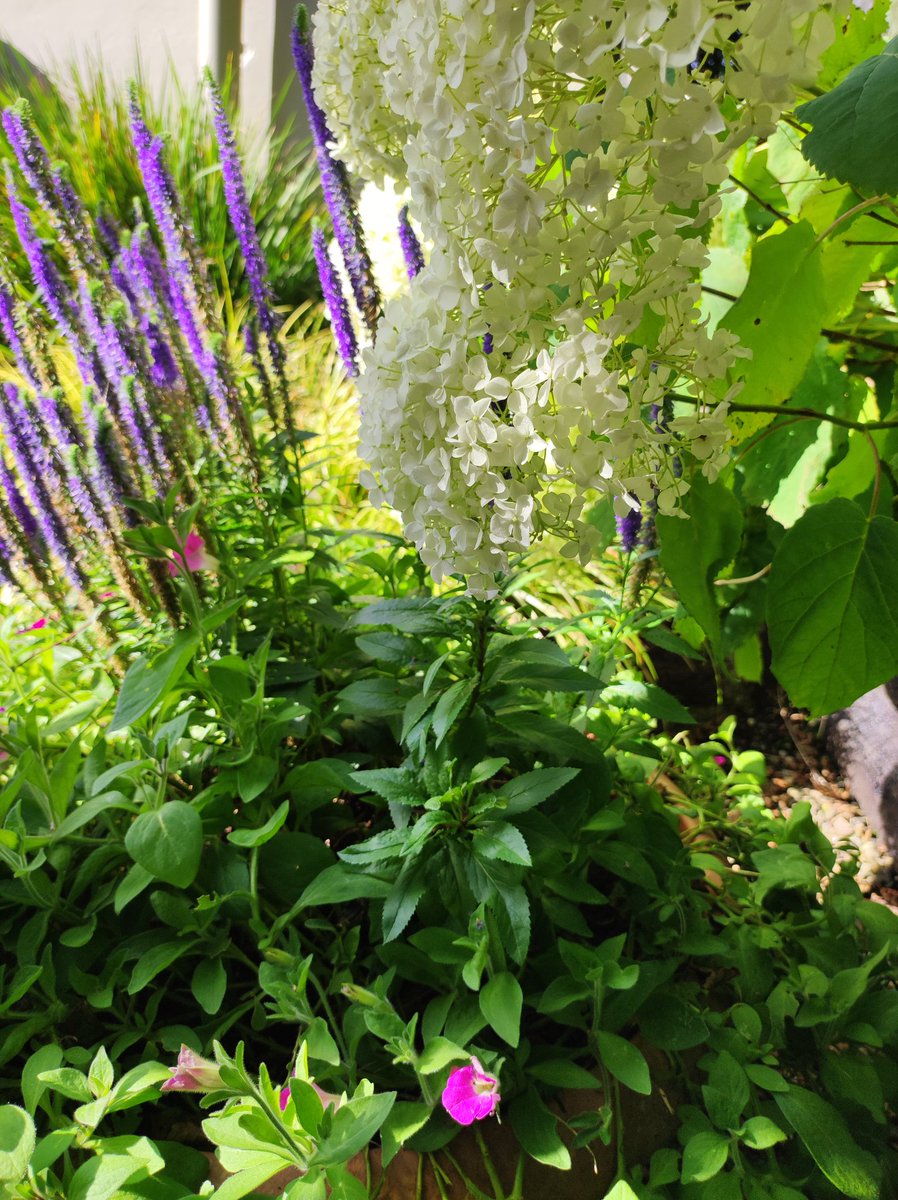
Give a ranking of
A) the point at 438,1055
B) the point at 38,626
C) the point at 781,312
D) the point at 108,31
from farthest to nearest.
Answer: the point at 108,31
the point at 38,626
the point at 781,312
the point at 438,1055

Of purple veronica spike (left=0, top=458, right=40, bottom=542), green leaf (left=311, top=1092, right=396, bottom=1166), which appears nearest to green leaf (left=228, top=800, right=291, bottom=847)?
green leaf (left=311, top=1092, right=396, bottom=1166)

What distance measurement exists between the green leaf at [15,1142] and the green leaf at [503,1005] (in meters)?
0.33

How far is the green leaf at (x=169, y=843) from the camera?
2.34ft

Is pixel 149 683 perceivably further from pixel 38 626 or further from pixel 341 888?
pixel 38 626

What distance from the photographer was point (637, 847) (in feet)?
2.86

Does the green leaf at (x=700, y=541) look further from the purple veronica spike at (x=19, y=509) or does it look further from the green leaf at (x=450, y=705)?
the purple veronica spike at (x=19, y=509)

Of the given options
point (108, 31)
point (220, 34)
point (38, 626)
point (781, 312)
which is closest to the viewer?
point (781, 312)

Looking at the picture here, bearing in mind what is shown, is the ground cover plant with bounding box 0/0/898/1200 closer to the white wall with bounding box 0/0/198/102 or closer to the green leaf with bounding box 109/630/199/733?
the green leaf with bounding box 109/630/199/733

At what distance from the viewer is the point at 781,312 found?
75 centimetres

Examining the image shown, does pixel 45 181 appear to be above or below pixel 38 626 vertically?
above

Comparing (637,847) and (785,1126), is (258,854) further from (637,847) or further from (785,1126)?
(785,1126)

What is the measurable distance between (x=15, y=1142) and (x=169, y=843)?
0.74 ft

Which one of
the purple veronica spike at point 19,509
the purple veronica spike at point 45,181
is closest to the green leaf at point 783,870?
the purple veronica spike at point 19,509

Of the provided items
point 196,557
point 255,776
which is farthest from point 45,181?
point 255,776
